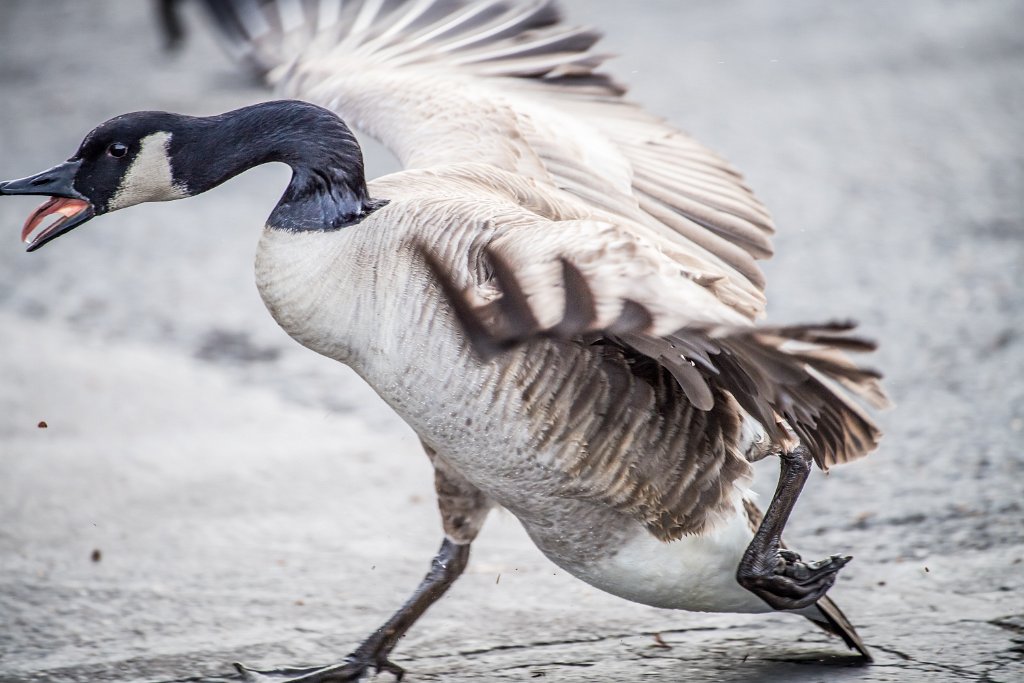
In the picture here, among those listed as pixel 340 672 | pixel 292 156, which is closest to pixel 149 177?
pixel 292 156

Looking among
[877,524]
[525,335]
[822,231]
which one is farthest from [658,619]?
[822,231]

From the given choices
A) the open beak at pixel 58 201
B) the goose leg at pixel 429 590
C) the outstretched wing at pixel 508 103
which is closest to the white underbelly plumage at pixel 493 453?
the goose leg at pixel 429 590

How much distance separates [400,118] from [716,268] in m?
1.23

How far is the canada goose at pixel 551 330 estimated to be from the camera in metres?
2.59

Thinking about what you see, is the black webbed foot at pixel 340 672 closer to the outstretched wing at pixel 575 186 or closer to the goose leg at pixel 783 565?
the goose leg at pixel 783 565

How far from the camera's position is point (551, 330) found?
8.07ft

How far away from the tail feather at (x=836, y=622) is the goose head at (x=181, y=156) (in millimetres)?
1601

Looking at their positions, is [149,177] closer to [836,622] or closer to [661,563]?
[661,563]

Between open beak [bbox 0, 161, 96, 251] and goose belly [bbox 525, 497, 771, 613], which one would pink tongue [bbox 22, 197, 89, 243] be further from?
goose belly [bbox 525, 497, 771, 613]

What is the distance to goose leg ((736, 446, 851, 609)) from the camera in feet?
11.0

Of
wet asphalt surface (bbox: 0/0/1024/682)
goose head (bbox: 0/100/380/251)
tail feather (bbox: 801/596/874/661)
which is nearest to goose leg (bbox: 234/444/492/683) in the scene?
wet asphalt surface (bbox: 0/0/1024/682)

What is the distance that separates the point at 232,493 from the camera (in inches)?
187

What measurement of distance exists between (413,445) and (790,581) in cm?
206

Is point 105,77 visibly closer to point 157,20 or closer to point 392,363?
point 157,20
